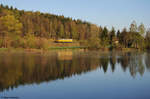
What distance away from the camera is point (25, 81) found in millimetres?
14570

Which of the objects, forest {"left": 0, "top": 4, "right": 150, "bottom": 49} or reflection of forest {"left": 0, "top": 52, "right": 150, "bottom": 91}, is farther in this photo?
forest {"left": 0, "top": 4, "right": 150, "bottom": 49}

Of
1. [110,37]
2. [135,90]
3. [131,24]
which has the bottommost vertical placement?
[135,90]

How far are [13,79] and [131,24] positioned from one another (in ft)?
234

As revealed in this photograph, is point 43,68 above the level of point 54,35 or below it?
below

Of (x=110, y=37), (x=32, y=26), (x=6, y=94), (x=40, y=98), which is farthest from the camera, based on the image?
(x=32, y=26)

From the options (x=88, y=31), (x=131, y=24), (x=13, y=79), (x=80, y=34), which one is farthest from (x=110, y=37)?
(x=13, y=79)

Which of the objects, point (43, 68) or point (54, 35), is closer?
point (43, 68)

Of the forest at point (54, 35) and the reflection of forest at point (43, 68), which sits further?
the forest at point (54, 35)

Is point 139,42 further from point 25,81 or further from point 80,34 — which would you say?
point 25,81

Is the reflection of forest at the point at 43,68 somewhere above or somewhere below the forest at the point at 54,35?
below

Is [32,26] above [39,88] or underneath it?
above

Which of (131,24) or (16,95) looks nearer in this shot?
(16,95)

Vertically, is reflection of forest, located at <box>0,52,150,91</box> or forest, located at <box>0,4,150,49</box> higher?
forest, located at <box>0,4,150,49</box>

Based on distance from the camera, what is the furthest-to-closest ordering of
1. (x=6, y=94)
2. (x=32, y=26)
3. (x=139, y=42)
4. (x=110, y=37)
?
(x=32, y=26), (x=110, y=37), (x=139, y=42), (x=6, y=94)
